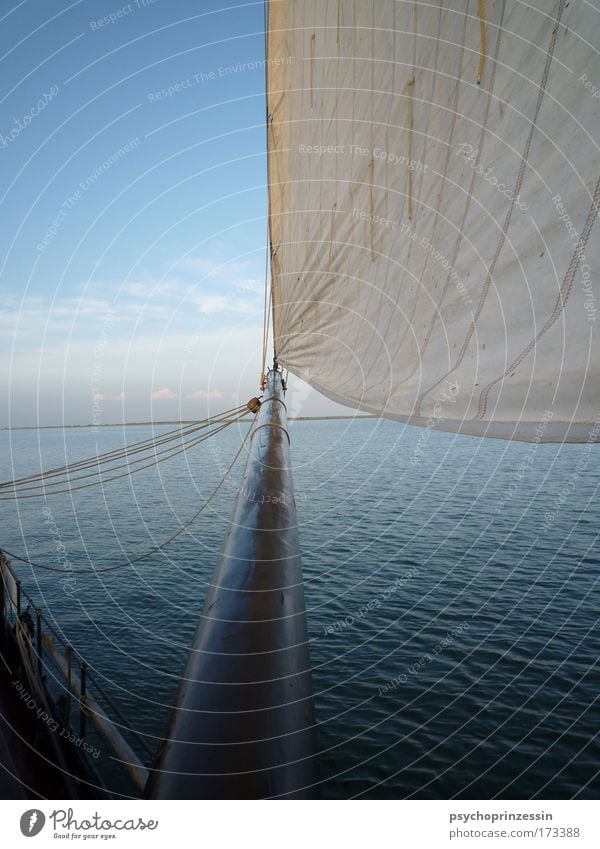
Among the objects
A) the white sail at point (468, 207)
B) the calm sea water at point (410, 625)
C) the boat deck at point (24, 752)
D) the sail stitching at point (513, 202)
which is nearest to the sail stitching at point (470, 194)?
the white sail at point (468, 207)

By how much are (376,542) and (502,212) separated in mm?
25301

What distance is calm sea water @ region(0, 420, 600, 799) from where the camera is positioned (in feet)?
36.4

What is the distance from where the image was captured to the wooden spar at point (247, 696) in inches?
76.7

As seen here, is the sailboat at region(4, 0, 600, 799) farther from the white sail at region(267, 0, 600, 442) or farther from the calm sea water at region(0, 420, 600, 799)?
the calm sea water at region(0, 420, 600, 799)

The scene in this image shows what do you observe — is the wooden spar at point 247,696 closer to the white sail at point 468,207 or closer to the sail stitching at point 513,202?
the white sail at point 468,207

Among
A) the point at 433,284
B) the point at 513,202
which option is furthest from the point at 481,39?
the point at 433,284

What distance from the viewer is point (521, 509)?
33.4 metres

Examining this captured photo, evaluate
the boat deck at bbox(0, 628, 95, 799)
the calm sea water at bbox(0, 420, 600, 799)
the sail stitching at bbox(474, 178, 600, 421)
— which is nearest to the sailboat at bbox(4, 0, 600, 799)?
the sail stitching at bbox(474, 178, 600, 421)

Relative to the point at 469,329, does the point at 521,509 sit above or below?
below

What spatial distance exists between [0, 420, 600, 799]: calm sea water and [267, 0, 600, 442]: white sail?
107 cm

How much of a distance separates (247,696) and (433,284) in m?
2.82

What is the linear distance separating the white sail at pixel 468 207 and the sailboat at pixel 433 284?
0.5 inches
